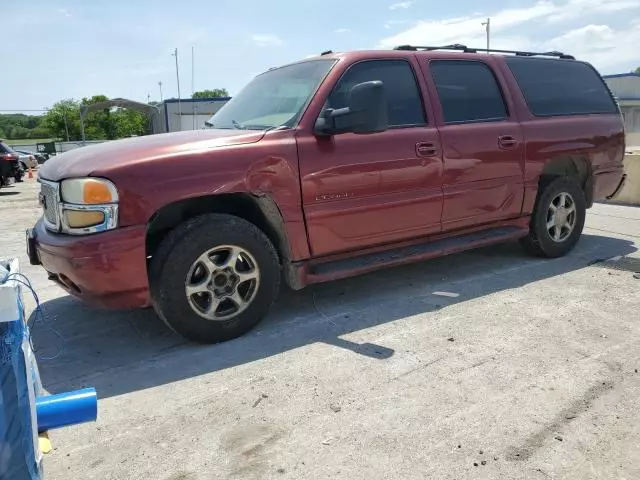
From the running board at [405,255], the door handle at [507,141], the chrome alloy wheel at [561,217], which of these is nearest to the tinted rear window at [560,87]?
the door handle at [507,141]

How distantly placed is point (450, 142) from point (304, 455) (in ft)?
9.40

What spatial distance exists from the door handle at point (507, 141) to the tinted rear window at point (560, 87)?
484mm

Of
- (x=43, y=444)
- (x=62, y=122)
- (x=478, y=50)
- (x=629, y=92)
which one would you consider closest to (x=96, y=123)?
(x=62, y=122)

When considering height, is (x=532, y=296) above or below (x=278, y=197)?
below

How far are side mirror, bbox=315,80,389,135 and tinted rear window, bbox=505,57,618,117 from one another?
2.08m

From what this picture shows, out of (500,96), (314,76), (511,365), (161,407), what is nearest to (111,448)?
(161,407)

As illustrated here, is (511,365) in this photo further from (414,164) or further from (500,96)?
(500,96)

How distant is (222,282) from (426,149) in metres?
1.88

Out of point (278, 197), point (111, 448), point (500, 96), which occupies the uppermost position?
point (500, 96)

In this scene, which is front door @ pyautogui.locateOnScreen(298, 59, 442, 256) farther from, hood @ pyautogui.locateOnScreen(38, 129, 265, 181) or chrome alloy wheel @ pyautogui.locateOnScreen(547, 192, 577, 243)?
chrome alloy wheel @ pyautogui.locateOnScreen(547, 192, 577, 243)

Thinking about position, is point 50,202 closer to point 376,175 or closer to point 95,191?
point 95,191

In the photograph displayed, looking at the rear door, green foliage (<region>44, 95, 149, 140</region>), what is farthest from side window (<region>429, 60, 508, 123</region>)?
green foliage (<region>44, 95, 149, 140</region>)

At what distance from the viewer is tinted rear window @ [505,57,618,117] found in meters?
5.15

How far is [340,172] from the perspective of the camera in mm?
3822
